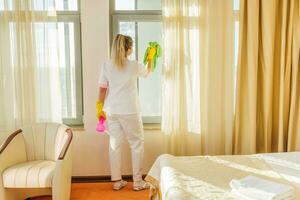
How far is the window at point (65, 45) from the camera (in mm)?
3131

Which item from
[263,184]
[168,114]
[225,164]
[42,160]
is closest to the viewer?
[263,184]

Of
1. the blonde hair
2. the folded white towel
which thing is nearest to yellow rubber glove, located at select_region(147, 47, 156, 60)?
the blonde hair

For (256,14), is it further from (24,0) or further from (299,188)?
(24,0)

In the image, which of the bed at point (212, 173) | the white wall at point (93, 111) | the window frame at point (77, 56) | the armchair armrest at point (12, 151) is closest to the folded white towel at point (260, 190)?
the bed at point (212, 173)

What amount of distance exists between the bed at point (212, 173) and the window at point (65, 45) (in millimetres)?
1426

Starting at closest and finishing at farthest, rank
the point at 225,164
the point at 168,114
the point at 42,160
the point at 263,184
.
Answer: the point at 263,184 → the point at 225,164 → the point at 42,160 → the point at 168,114

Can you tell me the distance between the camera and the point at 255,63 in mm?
3117

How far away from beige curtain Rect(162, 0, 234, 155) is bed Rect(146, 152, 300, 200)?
0.85 meters

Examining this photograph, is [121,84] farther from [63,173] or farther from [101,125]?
[63,173]

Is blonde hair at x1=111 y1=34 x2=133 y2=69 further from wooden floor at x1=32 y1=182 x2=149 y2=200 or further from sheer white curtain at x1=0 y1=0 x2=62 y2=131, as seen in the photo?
wooden floor at x1=32 y1=182 x2=149 y2=200

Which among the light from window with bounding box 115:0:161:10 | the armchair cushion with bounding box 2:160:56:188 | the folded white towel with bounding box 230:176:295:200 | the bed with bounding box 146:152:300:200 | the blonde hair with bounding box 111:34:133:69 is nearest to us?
the folded white towel with bounding box 230:176:295:200

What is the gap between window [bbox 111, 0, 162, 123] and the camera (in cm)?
337

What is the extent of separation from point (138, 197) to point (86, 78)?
1290 millimetres

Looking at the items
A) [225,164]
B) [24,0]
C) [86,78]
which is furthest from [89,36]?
[225,164]
